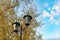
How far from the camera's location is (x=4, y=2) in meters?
17.4

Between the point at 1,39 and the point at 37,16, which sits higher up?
the point at 37,16

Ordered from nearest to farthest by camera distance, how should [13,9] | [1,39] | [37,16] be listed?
[1,39], [13,9], [37,16]

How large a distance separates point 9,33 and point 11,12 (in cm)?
183

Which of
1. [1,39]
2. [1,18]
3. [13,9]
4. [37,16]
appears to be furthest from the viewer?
[37,16]

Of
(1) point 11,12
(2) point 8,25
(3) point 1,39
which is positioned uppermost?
(1) point 11,12

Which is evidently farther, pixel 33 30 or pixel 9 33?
pixel 33 30

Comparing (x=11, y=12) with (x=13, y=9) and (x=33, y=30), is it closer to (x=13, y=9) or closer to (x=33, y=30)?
(x=13, y=9)

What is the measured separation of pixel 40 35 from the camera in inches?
760

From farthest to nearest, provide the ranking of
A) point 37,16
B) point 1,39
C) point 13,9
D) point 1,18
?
point 37,16 → point 13,9 → point 1,18 → point 1,39

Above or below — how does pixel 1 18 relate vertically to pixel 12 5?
below

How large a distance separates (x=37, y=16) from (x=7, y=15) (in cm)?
332

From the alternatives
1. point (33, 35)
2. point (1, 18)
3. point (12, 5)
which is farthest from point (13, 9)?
point (33, 35)

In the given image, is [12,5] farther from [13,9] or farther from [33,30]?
[33,30]

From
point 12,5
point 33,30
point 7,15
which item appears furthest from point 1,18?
point 33,30
